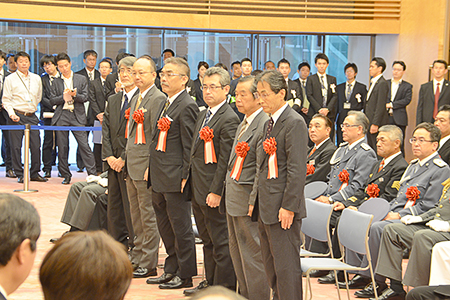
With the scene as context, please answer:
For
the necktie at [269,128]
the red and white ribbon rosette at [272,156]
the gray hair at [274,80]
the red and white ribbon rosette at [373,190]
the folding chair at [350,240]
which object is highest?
the gray hair at [274,80]

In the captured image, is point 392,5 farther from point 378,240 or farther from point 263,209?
point 263,209

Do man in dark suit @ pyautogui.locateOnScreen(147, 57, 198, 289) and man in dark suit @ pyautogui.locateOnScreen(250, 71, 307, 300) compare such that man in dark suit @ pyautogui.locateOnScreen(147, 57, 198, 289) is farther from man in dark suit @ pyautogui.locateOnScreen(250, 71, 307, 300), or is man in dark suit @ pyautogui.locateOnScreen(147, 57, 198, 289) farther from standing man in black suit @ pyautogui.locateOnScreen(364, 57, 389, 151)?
standing man in black suit @ pyautogui.locateOnScreen(364, 57, 389, 151)

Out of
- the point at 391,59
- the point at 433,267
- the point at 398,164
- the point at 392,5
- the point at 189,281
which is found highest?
the point at 392,5

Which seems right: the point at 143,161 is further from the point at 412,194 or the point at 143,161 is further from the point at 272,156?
the point at 412,194

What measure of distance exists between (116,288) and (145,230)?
11.6 ft

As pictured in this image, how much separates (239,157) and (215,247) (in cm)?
83

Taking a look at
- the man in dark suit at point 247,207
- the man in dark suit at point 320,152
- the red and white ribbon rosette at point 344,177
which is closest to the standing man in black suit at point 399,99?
the man in dark suit at point 320,152

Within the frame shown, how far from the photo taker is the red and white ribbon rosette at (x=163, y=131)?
4324 mm

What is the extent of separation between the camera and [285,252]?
337 centimetres

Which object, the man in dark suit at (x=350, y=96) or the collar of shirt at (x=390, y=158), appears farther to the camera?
the man in dark suit at (x=350, y=96)

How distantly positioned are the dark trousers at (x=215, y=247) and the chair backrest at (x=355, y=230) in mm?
866

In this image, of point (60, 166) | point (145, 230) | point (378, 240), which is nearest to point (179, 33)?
point (60, 166)

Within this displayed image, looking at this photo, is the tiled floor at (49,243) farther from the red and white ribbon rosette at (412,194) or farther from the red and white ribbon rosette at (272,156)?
the red and white ribbon rosette at (272,156)

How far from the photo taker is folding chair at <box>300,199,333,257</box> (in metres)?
4.01
